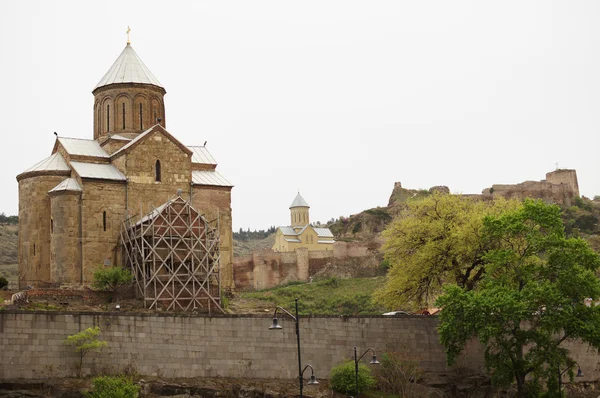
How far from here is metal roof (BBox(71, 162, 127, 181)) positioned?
43.9 metres

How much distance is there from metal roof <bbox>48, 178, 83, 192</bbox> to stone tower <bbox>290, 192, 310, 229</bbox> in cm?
5680

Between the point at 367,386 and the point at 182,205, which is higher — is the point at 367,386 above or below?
below

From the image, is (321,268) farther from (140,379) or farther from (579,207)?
(140,379)

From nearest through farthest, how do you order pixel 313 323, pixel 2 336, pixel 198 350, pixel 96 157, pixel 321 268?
pixel 2 336
pixel 198 350
pixel 313 323
pixel 96 157
pixel 321 268

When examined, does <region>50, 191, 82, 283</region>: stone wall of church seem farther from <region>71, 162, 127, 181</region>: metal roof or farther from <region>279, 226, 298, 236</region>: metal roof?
<region>279, 226, 298, 236</region>: metal roof

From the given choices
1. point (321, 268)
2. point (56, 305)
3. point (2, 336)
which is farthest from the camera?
point (321, 268)

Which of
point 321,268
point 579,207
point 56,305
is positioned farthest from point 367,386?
point 579,207

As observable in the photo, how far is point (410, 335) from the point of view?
3566 cm

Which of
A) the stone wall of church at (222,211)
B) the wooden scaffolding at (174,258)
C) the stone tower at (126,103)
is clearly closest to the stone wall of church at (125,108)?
the stone tower at (126,103)

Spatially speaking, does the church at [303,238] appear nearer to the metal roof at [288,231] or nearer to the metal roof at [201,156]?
the metal roof at [288,231]

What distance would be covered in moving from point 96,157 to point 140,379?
712 inches

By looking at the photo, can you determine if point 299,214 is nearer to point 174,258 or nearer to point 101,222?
point 101,222

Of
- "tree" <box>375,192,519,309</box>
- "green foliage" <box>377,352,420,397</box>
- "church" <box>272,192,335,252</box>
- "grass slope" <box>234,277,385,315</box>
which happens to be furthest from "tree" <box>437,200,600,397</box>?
"church" <box>272,192,335,252</box>

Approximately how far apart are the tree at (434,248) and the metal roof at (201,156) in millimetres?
12375
